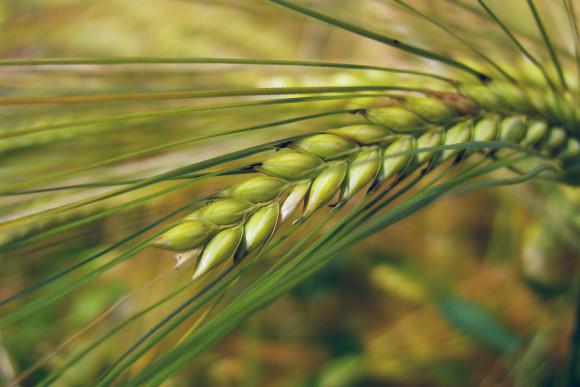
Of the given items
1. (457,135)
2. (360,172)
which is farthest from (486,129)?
(360,172)

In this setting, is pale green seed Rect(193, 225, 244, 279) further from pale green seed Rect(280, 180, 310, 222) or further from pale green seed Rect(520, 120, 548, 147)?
pale green seed Rect(520, 120, 548, 147)

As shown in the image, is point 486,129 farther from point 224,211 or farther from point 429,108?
point 224,211

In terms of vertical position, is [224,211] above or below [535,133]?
below

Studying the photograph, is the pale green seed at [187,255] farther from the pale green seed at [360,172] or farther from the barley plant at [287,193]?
the pale green seed at [360,172]

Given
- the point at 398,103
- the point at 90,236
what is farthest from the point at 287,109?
the point at 90,236

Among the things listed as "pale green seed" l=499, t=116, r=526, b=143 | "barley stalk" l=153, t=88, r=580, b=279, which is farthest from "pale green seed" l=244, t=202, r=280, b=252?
"pale green seed" l=499, t=116, r=526, b=143

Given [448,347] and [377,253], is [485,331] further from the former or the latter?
[377,253]

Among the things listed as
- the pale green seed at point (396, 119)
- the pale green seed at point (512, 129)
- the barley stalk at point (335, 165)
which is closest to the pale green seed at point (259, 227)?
the barley stalk at point (335, 165)
